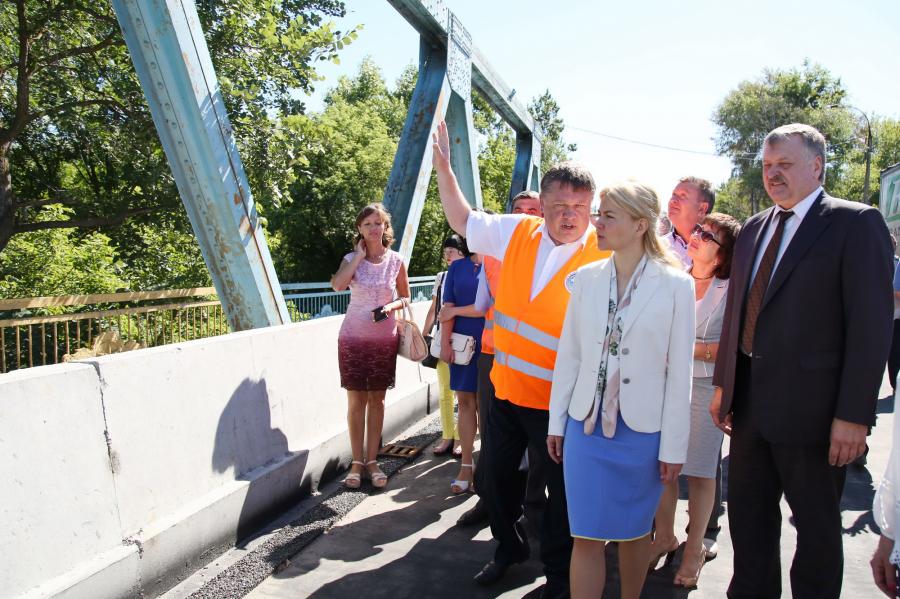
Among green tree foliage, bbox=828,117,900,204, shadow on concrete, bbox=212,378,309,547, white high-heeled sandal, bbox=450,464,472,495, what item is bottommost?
white high-heeled sandal, bbox=450,464,472,495

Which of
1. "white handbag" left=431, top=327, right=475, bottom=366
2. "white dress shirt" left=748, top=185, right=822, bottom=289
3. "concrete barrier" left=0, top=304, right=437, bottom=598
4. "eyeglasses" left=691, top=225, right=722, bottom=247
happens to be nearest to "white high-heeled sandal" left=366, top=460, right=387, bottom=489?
"concrete barrier" left=0, top=304, right=437, bottom=598

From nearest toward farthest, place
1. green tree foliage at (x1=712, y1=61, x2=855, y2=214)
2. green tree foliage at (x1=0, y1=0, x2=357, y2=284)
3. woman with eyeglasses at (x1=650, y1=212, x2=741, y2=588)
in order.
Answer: woman with eyeglasses at (x1=650, y1=212, x2=741, y2=588)
green tree foliage at (x1=0, y1=0, x2=357, y2=284)
green tree foliage at (x1=712, y1=61, x2=855, y2=214)

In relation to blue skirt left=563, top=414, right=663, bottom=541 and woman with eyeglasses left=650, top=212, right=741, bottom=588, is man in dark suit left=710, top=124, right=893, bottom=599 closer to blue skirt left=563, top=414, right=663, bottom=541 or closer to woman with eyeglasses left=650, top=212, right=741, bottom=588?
blue skirt left=563, top=414, right=663, bottom=541

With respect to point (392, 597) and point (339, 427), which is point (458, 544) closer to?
point (392, 597)

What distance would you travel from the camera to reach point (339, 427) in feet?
16.1

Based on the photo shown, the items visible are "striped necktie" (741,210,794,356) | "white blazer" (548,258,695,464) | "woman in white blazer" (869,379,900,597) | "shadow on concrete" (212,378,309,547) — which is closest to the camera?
"woman in white blazer" (869,379,900,597)

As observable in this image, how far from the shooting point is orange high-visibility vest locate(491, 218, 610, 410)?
9.46 ft

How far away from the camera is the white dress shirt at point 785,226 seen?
8.07 ft

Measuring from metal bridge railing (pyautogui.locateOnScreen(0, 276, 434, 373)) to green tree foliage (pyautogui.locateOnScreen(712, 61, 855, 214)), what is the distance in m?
46.5

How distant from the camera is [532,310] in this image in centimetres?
290

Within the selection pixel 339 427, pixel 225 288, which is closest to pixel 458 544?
pixel 339 427

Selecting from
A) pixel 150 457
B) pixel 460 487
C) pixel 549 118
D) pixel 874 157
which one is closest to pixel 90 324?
pixel 150 457

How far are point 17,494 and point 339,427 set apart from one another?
2.70m

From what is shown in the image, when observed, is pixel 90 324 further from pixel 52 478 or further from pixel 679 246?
pixel 679 246
